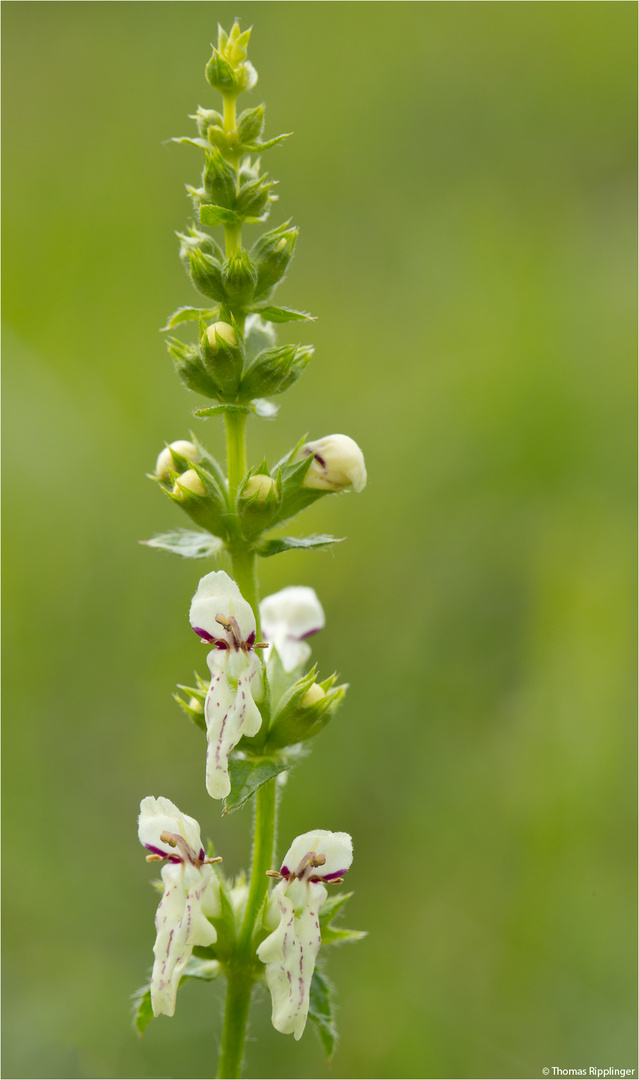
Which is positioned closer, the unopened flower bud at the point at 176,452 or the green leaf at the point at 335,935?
the green leaf at the point at 335,935

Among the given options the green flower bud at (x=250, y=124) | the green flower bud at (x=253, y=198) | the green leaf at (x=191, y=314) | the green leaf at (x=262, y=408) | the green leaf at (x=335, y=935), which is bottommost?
the green leaf at (x=335, y=935)

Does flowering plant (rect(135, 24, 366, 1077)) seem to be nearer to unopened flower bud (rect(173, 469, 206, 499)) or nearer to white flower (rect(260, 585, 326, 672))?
unopened flower bud (rect(173, 469, 206, 499))

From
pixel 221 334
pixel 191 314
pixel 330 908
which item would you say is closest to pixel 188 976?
pixel 330 908

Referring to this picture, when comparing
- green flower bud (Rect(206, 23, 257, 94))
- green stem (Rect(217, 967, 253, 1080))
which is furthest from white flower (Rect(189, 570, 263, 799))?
green flower bud (Rect(206, 23, 257, 94))

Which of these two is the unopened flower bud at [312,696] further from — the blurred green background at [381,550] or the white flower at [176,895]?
the blurred green background at [381,550]

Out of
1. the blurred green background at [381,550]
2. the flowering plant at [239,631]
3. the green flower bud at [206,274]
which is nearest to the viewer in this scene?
the flowering plant at [239,631]

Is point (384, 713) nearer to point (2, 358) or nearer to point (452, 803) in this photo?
point (452, 803)

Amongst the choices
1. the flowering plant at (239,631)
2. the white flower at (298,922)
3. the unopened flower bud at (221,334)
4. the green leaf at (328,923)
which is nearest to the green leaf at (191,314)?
the flowering plant at (239,631)
